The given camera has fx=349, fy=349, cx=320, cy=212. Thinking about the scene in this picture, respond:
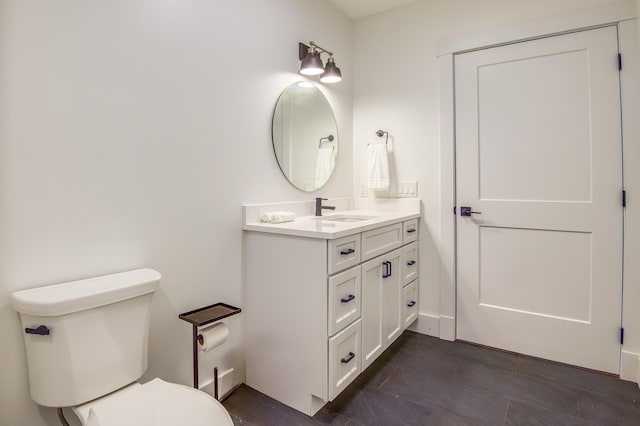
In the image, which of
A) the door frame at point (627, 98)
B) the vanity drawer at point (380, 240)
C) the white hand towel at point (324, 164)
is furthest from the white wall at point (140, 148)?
the door frame at point (627, 98)

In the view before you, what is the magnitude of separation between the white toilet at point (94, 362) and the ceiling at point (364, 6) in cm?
240

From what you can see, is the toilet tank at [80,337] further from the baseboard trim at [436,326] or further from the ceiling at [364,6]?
the ceiling at [364,6]

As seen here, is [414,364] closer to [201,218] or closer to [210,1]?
[201,218]

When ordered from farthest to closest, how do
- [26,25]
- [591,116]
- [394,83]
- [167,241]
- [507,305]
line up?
1. [394,83]
2. [507,305]
3. [591,116]
4. [167,241]
5. [26,25]

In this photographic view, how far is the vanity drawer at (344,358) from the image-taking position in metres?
1.60

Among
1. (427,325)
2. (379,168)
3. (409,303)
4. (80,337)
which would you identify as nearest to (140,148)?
(80,337)

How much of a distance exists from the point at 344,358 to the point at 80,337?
1098 mm

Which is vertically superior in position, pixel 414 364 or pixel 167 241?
pixel 167 241

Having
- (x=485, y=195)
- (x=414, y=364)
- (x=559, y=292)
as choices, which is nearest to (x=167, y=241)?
(x=414, y=364)

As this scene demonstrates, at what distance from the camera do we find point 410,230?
2434mm

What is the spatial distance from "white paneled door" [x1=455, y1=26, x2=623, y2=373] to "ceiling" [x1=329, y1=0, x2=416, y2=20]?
2.19 feet

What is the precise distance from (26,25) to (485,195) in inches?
96.4

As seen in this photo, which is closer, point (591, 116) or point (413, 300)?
point (591, 116)

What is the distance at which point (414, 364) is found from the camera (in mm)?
2137
